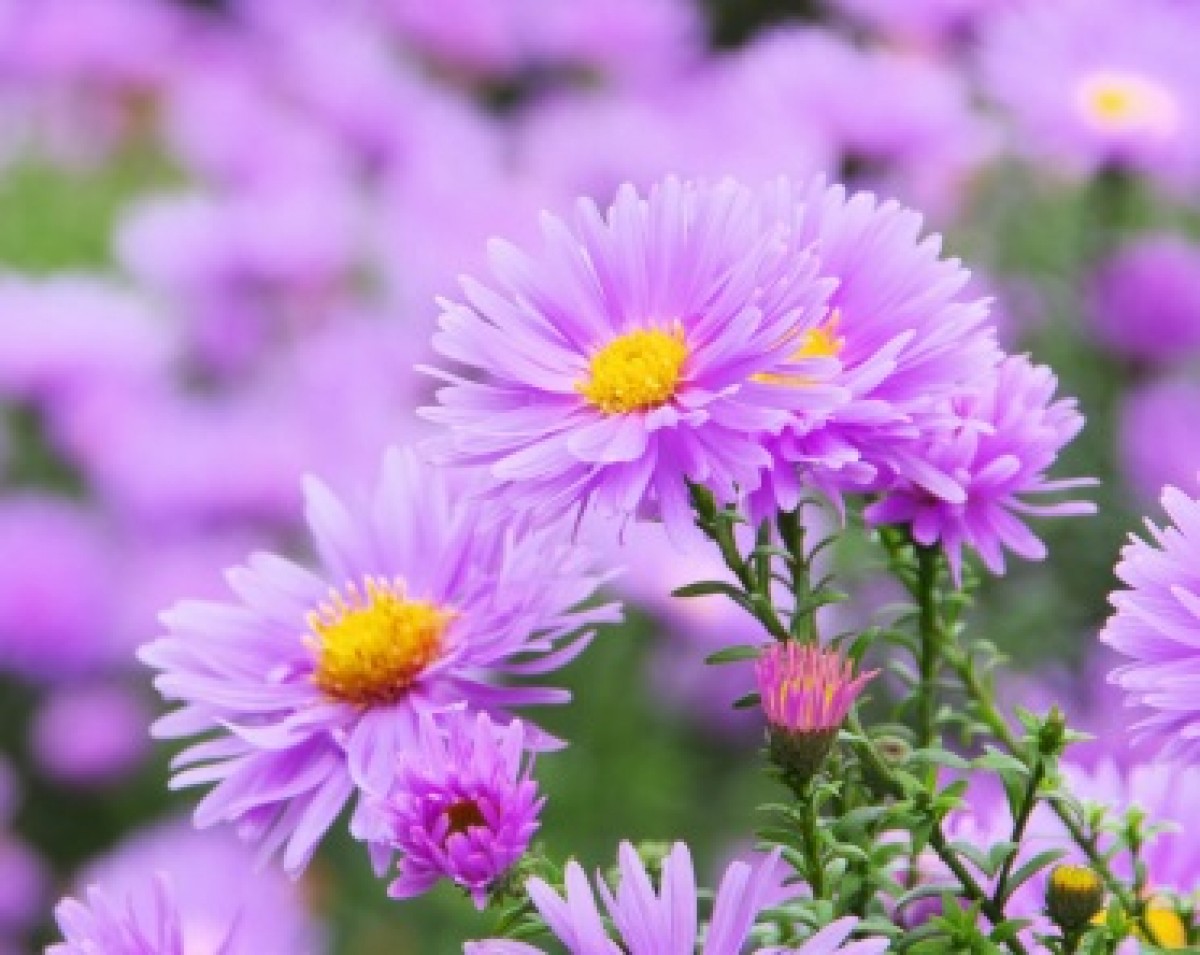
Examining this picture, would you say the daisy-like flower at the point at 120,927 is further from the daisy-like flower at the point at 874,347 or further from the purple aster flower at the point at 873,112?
the purple aster flower at the point at 873,112

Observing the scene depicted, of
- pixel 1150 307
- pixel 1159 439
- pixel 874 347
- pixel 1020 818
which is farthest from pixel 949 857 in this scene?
pixel 1150 307

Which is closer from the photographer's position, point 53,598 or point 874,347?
point 874,347

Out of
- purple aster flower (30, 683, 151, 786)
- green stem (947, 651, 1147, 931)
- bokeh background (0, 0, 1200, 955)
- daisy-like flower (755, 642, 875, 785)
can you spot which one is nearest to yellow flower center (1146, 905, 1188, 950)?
green stem (947, 651, 1147, 931)

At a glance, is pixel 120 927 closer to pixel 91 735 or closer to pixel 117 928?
pixel 117 928

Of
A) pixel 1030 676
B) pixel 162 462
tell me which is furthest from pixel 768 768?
pixel 162 462

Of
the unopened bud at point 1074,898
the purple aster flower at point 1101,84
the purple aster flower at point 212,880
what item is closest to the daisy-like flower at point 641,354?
the unopened bud at point 1074,898

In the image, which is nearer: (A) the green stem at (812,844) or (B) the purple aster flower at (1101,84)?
(A) the green stem at (812,844)

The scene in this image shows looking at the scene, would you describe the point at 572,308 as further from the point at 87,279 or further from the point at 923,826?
the point at 87,279

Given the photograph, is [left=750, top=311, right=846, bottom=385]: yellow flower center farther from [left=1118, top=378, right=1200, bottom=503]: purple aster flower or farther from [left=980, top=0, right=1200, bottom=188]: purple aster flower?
[left=980, top=0, right=1200, bottom=188]: purple aster flower
